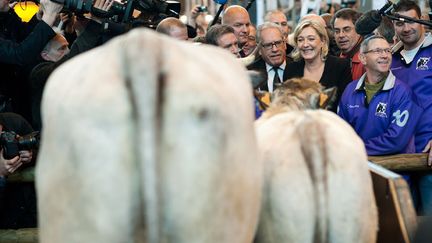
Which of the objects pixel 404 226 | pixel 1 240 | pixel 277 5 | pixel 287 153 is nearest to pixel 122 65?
pixel 287 153

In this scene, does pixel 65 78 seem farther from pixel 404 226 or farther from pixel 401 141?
pixel 401 141

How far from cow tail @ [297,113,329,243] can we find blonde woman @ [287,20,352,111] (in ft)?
10.8

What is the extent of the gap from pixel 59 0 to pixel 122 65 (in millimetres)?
3680

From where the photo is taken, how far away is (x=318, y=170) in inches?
167

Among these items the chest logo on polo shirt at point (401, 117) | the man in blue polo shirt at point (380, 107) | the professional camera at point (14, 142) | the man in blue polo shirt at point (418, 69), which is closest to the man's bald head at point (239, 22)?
the man in blue polo shirt at point (418, 69)

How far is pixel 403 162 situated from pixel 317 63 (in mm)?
1371

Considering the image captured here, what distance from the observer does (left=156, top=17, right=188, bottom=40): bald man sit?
7738mm

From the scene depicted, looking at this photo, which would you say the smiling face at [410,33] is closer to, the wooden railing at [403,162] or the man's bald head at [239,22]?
the wooden railing at [403,162]

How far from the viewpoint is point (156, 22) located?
8391mm

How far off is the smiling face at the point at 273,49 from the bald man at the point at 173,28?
71 cm

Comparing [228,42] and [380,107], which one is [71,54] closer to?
[228,42]

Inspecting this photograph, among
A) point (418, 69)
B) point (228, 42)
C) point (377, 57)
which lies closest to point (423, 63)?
point (418, 69)

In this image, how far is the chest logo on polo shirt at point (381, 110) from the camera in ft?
22.9

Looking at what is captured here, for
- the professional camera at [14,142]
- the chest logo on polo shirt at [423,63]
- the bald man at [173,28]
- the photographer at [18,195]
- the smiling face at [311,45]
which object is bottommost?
the photographer at [18,195]
